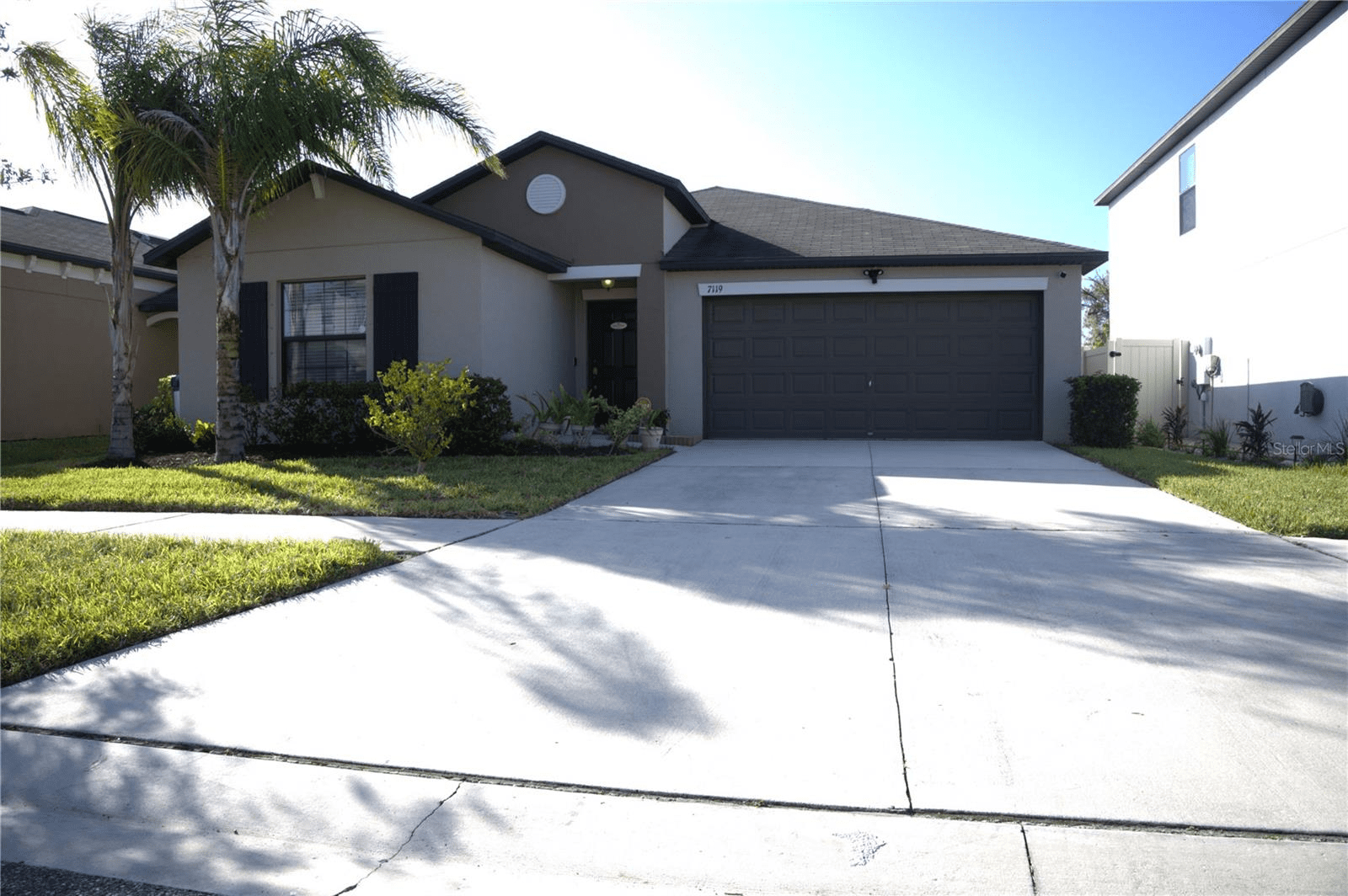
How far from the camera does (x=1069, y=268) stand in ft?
45.8

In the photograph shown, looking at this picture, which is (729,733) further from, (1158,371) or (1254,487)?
(1158,371)

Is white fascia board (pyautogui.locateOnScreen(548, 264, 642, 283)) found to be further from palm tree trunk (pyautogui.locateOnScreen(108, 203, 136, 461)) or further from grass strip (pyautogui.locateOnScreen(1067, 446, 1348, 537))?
grass strip (pyautogui.locateOnScreen(1067, 446, 1348, 537))

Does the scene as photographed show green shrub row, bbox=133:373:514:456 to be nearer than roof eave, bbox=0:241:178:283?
Yes

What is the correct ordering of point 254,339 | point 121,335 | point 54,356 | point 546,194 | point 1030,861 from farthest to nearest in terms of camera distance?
point 54,356 < point 546,194 < point 254,339 < point 121,335 < point 1030,861

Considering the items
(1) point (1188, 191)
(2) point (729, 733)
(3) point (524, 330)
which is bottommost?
(2) point (729, 733)

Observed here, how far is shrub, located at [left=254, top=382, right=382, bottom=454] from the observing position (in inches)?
489

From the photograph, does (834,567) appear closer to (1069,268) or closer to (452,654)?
(452,654)

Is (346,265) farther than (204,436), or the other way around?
(204,436)

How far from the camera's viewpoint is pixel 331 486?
366 inches

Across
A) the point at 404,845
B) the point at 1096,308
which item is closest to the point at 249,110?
the point at 404,845

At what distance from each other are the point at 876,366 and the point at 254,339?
9658 mm

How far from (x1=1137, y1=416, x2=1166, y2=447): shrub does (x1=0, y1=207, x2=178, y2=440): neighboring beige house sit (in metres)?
16.3

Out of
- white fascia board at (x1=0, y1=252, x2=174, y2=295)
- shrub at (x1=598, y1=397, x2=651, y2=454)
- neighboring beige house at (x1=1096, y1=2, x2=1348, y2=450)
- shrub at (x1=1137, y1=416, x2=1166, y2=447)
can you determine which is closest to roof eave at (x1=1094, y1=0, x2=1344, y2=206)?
neighboring beige house at (x1=1096, y1=2, x2=1348, y2=450)
